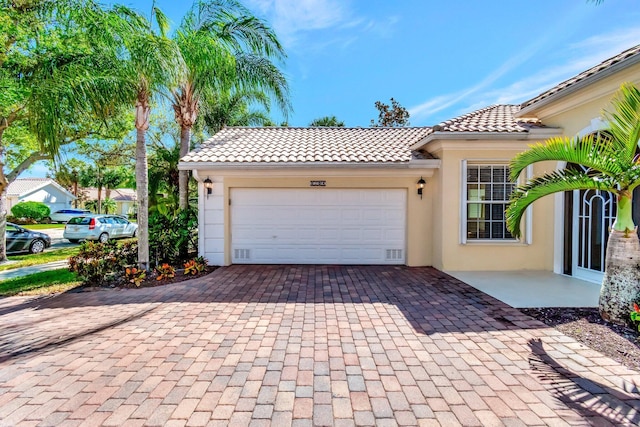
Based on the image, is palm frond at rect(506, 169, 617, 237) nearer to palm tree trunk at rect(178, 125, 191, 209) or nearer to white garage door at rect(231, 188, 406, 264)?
white garage door at rect(231, 188, 406, 264)

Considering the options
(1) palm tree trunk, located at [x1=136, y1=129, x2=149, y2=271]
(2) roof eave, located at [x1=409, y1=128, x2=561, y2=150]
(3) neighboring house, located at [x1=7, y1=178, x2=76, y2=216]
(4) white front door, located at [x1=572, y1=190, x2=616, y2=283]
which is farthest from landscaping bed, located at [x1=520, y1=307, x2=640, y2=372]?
(3) neighboring house, located at [x1=7, y1=178, x2=76, y2=216]

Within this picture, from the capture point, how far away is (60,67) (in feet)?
22.1

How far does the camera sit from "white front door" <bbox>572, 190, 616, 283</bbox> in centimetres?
705

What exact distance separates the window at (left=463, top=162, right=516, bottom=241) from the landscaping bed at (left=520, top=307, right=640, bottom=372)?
11.0 feet

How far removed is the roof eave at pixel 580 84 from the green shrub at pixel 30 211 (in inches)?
1701

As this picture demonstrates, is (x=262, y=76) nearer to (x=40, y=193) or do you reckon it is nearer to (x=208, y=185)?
(x=208, y=185)

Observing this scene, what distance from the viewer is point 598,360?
3.79m

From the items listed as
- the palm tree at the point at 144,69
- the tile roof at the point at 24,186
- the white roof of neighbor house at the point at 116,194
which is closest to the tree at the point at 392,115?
the palm tree at the point at 144,69

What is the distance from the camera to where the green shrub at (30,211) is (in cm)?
3278

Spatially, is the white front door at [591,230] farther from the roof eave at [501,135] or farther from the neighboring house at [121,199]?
the neighboring house at [121,199]

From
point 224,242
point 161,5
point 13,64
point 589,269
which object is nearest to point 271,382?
point 224,242

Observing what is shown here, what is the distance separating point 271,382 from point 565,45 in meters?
11.6

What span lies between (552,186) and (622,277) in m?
1.61

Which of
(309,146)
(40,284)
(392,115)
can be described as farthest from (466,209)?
(392,115)
